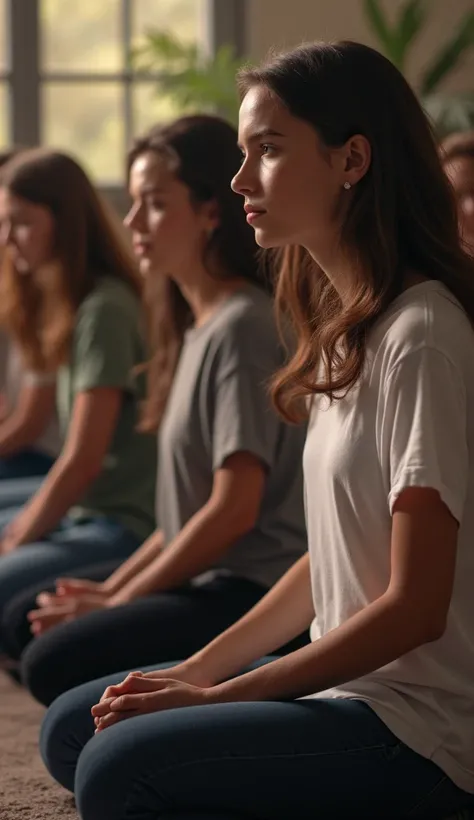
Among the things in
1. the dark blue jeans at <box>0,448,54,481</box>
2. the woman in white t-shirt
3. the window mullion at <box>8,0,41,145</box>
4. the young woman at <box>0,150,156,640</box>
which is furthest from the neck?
the window mullion at <box>8,0,41,145</box>

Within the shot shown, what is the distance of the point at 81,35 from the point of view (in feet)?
16.6

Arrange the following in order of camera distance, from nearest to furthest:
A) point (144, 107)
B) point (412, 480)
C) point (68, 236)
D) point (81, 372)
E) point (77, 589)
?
point (412, 480)
point (77, 589)
point (81, 372)
point (68, 236)
point (144, 107)

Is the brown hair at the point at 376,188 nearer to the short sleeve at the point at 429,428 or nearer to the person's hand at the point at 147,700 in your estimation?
the short sleeve at the point at 429,428

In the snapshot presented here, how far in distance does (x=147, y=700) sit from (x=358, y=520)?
295 millimetres

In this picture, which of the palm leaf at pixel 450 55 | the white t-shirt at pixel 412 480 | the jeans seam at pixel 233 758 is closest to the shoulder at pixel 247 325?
the white t-shirt at pixel 412 480

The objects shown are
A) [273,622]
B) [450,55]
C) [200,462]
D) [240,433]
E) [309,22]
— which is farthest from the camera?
[309,22]

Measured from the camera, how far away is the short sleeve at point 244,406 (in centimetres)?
214

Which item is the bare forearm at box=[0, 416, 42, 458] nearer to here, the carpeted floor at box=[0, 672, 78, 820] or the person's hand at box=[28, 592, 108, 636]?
the carpeted floor at box=[0, 672, 78, 820]

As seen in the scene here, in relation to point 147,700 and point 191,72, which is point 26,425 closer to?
point 191,72

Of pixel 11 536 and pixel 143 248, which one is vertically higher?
pixel 143 248

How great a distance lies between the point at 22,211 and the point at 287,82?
4.96ft

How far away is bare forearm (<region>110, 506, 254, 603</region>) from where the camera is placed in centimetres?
215

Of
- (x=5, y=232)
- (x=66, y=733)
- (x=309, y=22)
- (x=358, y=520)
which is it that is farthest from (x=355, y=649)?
(x=309, y=22)

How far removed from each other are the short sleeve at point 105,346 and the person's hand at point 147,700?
1.30 m
